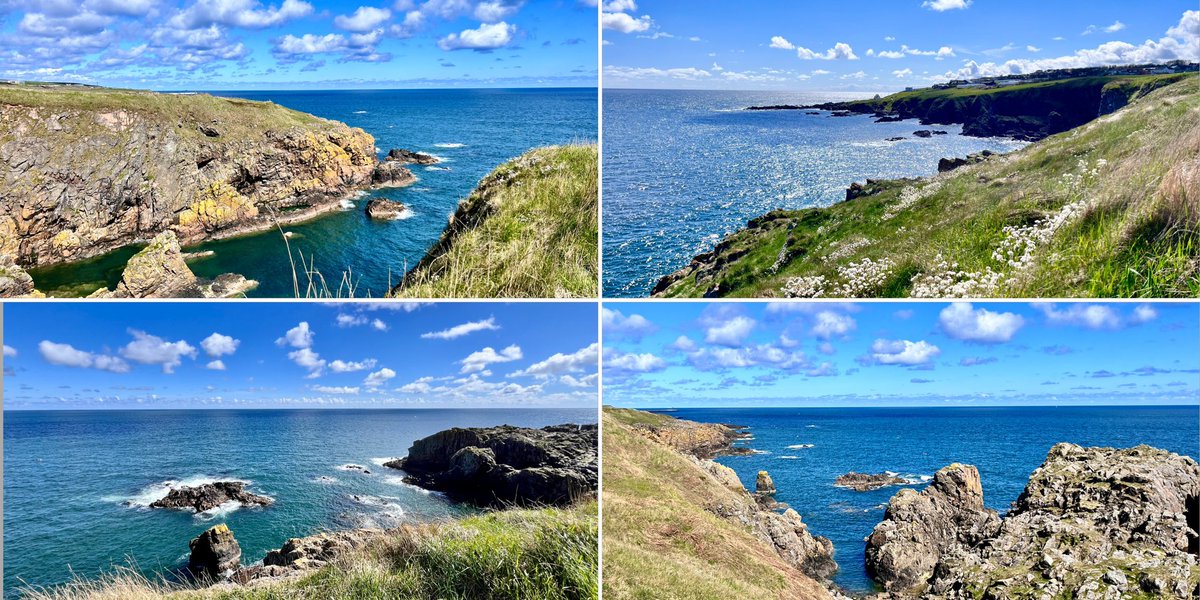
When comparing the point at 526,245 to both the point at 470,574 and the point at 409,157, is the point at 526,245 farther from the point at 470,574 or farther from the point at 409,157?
the point at 409,157

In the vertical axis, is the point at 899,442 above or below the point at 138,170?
below

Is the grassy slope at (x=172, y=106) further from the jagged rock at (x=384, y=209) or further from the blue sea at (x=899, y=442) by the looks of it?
the blue sea at (x=899, y=442)

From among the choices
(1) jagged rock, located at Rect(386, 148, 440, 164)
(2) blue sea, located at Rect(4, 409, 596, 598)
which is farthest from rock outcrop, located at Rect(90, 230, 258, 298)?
(1) jagged rock, located at Rect(386, 148, 440, 164)

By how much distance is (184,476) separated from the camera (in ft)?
13.2

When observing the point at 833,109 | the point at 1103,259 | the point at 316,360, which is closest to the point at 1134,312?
the point at 1103,259

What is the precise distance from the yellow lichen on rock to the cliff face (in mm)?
67

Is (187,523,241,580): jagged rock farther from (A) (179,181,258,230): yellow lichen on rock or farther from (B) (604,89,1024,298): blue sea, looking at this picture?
(A) (179,181,258,230): yellow lichen on rock

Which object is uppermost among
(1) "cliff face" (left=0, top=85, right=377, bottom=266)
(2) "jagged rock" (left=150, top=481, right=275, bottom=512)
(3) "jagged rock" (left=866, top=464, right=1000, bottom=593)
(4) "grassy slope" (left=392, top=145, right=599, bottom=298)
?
(1) "cliff face" (left=0, top=85, right=377, bottom=266)

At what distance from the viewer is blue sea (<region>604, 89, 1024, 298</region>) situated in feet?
16.5

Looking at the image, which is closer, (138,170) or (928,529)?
(928,529)

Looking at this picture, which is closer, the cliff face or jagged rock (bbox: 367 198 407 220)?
the cliff face

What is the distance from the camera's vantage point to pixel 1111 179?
389 centimetres

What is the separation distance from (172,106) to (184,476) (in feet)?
134

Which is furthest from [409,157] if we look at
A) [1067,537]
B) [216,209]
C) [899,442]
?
[1067,537]
